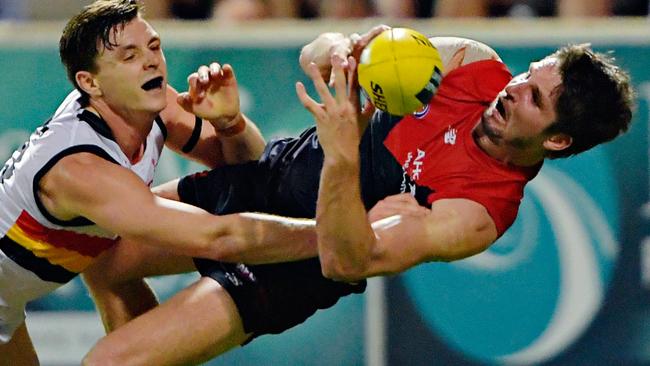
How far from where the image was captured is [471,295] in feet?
26.7

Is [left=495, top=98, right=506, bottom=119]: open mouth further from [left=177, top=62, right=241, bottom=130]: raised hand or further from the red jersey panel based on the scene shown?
[left=177, top=62, right=241, bottom=130]: raised hand

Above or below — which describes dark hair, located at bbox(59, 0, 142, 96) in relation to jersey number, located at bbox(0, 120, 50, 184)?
above

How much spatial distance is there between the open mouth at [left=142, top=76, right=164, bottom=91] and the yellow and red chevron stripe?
69 centimetres

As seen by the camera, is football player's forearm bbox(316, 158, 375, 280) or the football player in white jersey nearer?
football player's forearm bbox(316, 158, 375, 280)

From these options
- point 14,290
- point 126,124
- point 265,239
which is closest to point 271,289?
point 265,239

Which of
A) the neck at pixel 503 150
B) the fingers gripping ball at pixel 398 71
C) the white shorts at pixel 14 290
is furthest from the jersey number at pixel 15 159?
the neck at pixel 503 150

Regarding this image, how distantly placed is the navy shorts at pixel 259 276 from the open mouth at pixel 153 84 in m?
0.67

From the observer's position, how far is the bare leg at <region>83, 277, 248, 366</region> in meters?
5.56

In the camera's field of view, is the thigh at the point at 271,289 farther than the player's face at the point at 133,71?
Yes

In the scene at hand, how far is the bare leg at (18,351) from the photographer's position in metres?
6.02

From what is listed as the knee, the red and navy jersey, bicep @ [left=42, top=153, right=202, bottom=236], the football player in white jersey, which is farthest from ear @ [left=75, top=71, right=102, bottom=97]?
the knee

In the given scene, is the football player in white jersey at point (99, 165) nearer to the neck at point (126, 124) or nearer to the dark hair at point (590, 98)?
the neck at point (126, 124)

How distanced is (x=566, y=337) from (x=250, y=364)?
6.37ft

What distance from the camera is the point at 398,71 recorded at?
4.91 m
